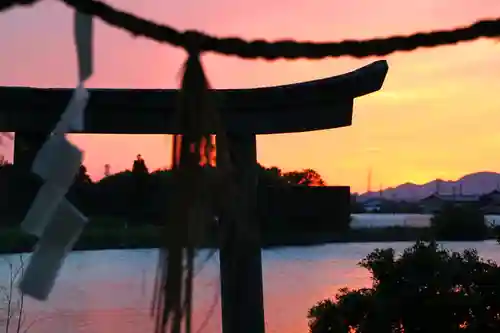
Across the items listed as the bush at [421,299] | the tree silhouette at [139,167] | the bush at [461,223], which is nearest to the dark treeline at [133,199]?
the tree silhouette at [139,167]

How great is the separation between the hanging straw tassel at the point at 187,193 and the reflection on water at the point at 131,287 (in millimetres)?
1942

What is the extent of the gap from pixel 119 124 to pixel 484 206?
259cm

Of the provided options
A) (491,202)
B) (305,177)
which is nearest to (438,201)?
(491,202)

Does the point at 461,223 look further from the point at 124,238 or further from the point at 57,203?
the point at 57,203

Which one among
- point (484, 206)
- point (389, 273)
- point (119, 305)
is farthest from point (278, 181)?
point (484, 206)

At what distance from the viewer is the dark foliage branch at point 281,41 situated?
41 cm

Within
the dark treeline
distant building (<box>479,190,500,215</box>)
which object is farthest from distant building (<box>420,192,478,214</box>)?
the dark treeline

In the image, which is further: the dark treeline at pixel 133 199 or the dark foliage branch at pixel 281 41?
the dark treeline at pixel 133 199

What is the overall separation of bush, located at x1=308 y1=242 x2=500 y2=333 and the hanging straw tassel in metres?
2.09

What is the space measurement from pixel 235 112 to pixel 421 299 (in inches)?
53.4

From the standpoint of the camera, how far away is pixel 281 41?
0.42 meters

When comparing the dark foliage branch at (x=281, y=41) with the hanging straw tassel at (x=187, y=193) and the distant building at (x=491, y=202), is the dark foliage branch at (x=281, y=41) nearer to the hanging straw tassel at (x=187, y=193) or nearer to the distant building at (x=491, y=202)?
the hanging straw tassel at (x=187, y=193)

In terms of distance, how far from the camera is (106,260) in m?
2.59

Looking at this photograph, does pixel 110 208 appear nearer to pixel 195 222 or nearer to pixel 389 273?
pixel 195 222
